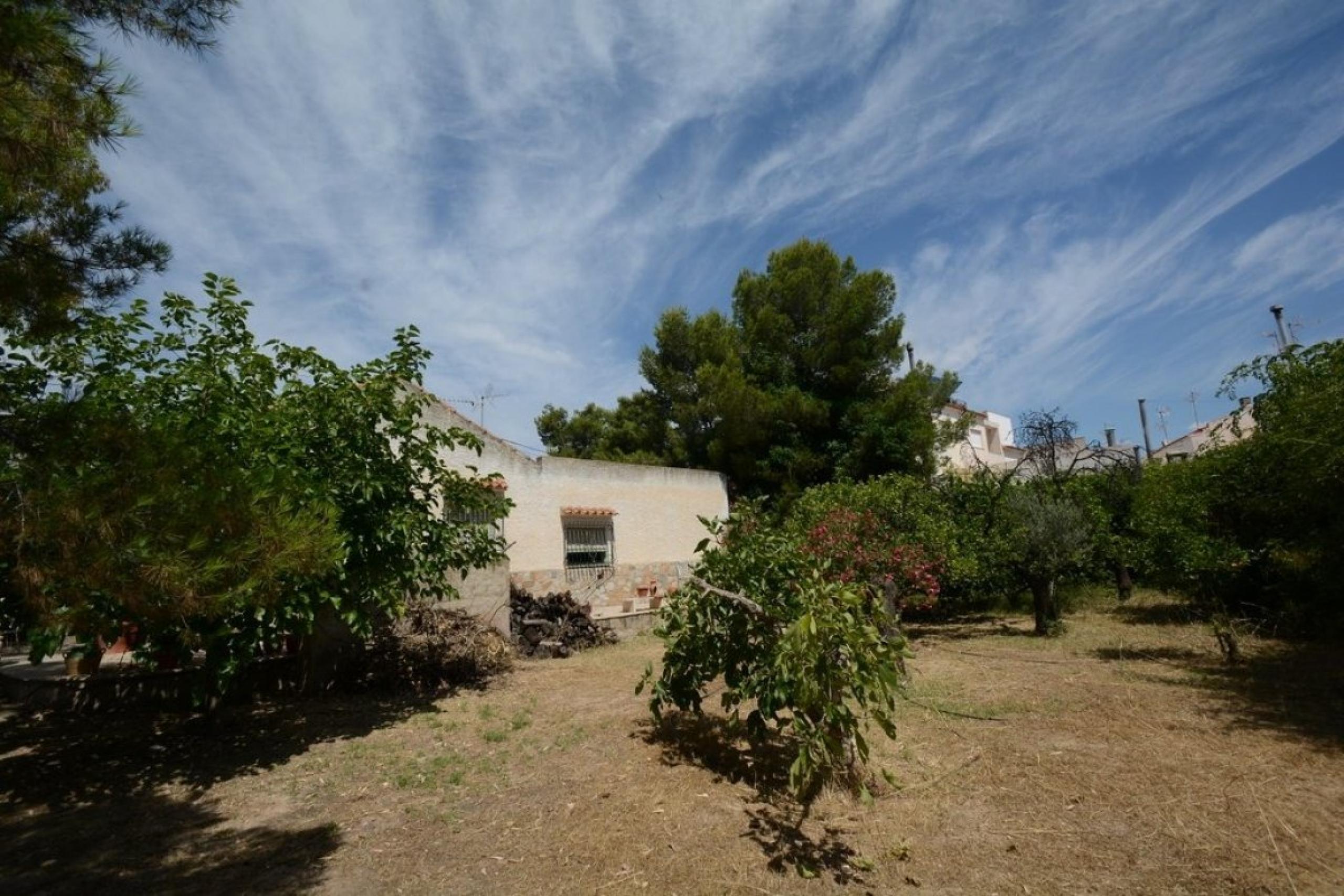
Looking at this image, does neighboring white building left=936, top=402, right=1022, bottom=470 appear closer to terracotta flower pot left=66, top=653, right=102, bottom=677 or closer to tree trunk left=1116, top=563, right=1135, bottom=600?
tree trunk left=1116, top=563, right=1135, bottom=600

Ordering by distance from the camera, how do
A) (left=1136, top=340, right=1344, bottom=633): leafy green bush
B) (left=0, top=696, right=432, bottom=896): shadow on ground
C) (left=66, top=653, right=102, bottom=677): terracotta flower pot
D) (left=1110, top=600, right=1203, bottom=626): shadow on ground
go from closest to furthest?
(left=0, top=696, right=432, bottom=896): shadow on ground < (left=1136, top=340, right=1344, bottom=633): leafy green bush < (left=66, top=653, right=102, bottom=677): terracotta flower pot < (left=1110, top=600, right=1203, bottom=626): shadow on ground

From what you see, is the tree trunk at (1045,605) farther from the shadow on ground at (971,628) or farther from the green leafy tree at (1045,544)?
the shadow on ground at (971,628)

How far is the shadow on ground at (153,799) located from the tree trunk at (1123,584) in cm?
1359

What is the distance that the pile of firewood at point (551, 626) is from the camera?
10.9 m

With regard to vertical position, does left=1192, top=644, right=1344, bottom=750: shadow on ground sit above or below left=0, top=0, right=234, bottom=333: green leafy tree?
below

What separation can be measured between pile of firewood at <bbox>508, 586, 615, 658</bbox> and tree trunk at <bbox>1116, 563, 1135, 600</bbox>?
34.3ft

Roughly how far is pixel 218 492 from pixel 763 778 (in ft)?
12.6

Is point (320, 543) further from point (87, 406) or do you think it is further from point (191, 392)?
point (191, 392)

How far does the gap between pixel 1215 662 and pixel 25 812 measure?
37.3ft

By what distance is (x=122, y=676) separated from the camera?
695 cm

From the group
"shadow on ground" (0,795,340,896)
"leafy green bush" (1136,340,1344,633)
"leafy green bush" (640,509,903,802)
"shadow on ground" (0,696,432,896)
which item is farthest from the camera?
"leafy green bush" (1136,340,1344,633)

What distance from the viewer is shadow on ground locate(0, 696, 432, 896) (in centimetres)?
348

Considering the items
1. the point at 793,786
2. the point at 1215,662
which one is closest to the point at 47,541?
the point at 793,786

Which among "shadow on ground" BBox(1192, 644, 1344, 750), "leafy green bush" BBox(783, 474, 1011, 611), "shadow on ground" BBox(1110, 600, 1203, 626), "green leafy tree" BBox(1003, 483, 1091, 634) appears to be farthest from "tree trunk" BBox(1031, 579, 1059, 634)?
"shadow on ground" BBox(1192, 644, 1344, 750)
